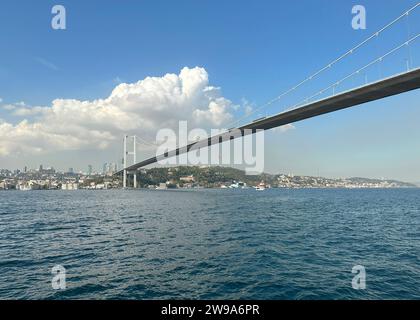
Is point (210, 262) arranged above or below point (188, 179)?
below

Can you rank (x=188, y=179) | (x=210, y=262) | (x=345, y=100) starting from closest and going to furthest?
(x=210, y=262)
(x=345, y=100)
(x=188, y=179)

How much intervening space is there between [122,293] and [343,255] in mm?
8958

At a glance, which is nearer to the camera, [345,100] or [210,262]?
[210,262]

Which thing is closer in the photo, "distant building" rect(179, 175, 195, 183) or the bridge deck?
the bridge deck

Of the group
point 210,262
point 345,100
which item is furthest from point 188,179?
point 210,262

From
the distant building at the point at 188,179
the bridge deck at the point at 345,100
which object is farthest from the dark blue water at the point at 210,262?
the distant building at the point at 188,179

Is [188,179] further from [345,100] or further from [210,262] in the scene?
[210,262]

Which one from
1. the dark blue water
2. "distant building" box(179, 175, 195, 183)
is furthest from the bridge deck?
"distant building" box(179, 175, 195, 183)

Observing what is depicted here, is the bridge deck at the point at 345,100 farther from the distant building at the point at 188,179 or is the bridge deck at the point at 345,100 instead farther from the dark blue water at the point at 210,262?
the distant building at the point at 188,179

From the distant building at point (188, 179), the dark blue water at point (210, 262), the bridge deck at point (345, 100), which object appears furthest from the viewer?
the distant building at point (188, 179)

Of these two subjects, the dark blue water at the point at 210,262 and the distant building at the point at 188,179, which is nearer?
the dark blue water at the point at 210,262

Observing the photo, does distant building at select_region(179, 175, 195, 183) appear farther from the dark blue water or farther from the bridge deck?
the dark blue water
